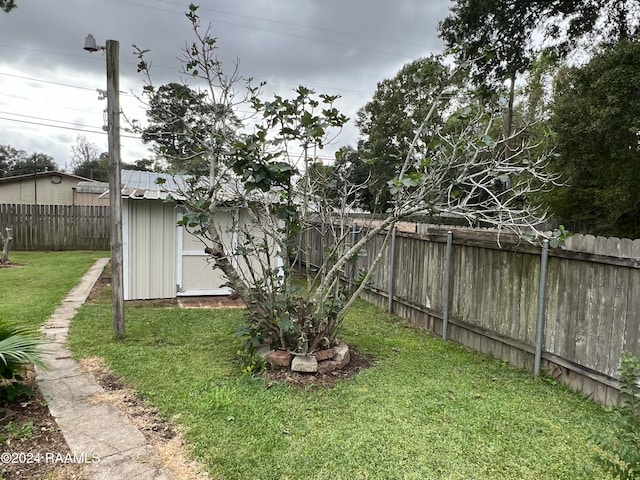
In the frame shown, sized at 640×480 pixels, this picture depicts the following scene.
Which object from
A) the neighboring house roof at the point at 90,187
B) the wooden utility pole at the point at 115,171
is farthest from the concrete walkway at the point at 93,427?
the neighboring house roof at the point at 90,187

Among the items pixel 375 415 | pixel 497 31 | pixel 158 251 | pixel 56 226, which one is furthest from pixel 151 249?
pixel 56 226

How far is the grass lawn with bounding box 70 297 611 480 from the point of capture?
2471 millimetres

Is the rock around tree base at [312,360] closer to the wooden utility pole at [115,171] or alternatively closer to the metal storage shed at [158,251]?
the wooden utility pole at [115,171]

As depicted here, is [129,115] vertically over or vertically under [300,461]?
over

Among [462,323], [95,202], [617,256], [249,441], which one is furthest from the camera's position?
[95,202]

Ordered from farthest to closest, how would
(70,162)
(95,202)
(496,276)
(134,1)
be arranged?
1. (70,162)
2. (95,202)
3. (134,1)
4. (496,276)

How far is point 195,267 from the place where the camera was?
739 cm

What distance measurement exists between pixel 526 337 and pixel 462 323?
3.16 feet

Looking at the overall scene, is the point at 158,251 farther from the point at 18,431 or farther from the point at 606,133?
the point at 606,133

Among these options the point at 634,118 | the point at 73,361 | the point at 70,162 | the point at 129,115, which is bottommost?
the point at 73,361

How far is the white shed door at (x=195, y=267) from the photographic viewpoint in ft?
23.8

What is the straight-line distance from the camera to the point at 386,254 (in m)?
6.96

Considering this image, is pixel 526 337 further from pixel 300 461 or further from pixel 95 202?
pixel 95 202

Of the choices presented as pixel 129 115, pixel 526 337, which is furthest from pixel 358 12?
pixel 526 337
